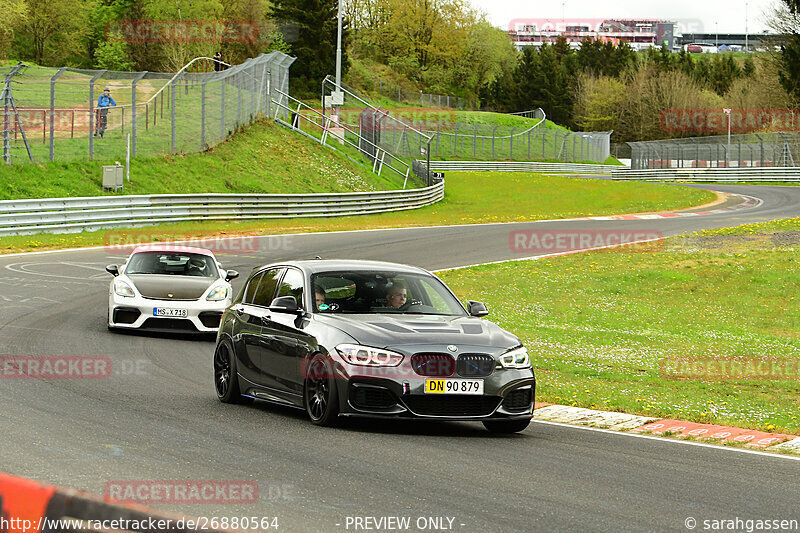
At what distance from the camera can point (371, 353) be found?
361 inches

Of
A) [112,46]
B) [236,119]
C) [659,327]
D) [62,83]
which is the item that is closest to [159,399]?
[659,327]

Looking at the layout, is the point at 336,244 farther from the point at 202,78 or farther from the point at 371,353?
the point at 371,353

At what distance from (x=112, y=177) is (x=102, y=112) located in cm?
265

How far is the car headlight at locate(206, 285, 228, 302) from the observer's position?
55.5 ft

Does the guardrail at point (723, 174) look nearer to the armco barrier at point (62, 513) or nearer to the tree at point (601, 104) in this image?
the tree at point (601, 104)

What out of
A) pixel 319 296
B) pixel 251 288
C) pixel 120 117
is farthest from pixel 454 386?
pixel 120 117

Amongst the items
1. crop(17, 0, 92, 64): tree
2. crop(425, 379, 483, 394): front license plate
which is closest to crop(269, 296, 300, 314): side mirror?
crop(425, 379, 483, 394): front license plate

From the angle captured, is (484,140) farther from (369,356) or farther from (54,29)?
(369,356)

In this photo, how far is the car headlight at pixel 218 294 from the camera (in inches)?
666

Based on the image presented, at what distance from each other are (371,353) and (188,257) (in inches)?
374

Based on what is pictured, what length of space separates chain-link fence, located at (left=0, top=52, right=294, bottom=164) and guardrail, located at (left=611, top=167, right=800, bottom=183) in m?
39.7
